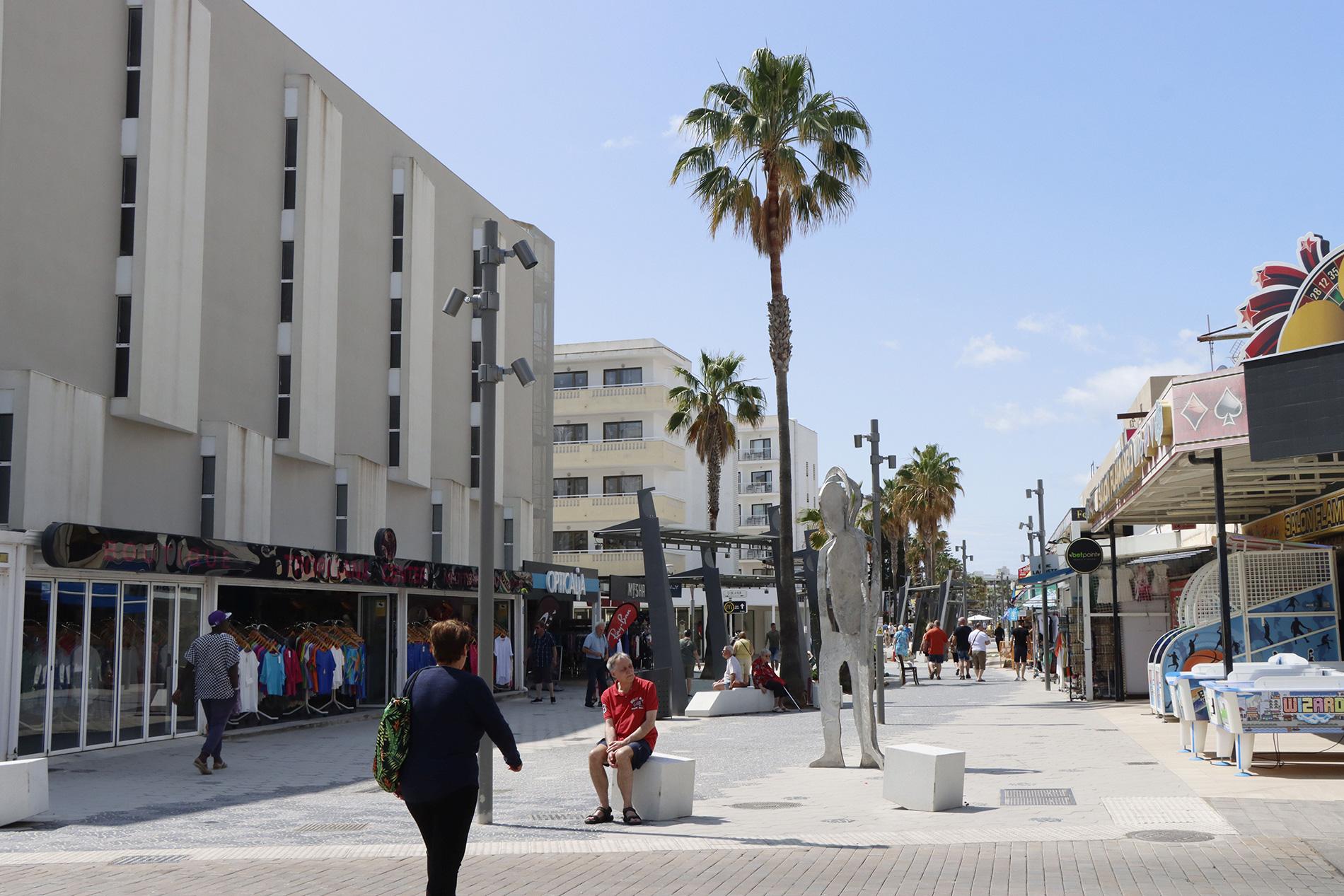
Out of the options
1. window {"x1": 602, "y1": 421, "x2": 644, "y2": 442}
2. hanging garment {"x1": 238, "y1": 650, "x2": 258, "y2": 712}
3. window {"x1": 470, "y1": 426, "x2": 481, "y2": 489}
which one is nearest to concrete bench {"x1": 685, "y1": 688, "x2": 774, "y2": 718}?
hanging garment {"x1": 238, "y1": 650, "x2": 258, "y2": 712}

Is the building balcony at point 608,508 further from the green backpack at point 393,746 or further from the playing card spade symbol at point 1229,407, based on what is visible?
the green backpack at point 393,746

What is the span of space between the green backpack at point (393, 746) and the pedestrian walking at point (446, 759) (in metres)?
0.02

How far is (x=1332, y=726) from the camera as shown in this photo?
12.4 metres

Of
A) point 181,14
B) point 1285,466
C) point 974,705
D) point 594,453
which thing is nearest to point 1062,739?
point 1285,466

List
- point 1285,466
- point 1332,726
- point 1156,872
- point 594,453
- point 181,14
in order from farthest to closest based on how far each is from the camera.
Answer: point 594,453 → point 181,14 → point 1285,466 → point 1332,726 → point 1156,872

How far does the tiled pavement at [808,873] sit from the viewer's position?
8125 millimetres

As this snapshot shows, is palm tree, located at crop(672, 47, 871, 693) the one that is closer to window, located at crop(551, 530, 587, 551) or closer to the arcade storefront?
the arcade storefront

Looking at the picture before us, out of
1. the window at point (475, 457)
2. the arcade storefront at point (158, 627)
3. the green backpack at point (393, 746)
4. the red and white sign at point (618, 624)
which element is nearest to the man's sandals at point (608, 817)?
the green backpack at point (393, 746)

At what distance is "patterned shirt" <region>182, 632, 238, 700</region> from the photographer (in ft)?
49.3

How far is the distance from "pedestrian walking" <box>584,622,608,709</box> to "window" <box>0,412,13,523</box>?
1185 centimetres

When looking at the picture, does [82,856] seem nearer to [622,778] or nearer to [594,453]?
[622,778]

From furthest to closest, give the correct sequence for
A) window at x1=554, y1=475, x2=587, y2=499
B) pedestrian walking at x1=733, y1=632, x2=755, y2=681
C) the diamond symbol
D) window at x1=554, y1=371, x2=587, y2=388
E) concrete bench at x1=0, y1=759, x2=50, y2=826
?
window at x1=554, y1=371, x2=587, y2=388 → window at x1=554, y1=475, x2=587, y2=499 → pedestrian walking at x1=733, y1=632, x2=755, y2=681 → the diamond symbol → concrete bench at x1=0, y1=759, x2=50, y2=826

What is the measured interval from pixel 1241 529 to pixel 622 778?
775 inches

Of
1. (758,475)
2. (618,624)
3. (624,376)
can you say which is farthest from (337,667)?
(758,475)
